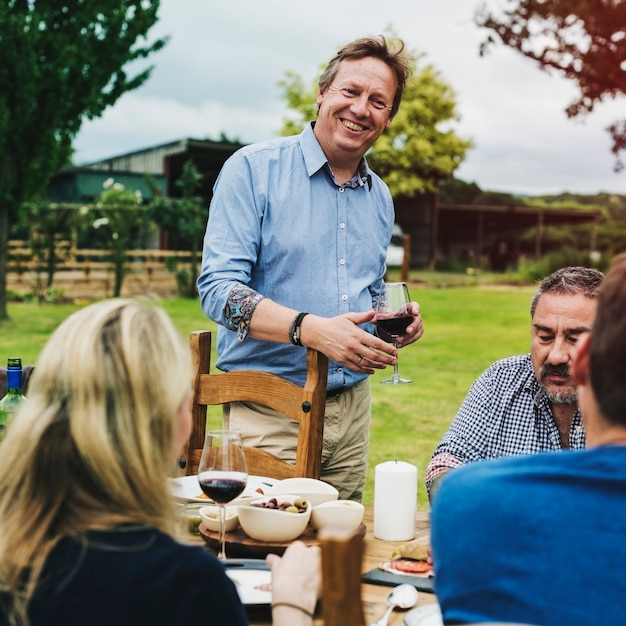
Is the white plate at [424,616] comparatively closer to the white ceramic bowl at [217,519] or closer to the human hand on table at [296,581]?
the human hand on table at [296,581]

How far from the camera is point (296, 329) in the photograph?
9.54 ft

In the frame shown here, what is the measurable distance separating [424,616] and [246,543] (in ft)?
1.74

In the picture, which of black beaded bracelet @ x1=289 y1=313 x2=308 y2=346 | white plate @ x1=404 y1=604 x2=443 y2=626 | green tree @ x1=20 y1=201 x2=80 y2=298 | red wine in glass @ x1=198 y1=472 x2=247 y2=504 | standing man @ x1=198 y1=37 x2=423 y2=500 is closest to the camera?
white plate @ x1=404 y1=604 x2=443 y2=626

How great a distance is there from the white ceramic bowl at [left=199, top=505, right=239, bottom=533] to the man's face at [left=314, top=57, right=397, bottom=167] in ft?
5.35

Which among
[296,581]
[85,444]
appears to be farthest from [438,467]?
[85,444]

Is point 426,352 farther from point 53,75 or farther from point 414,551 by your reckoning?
point 414,551

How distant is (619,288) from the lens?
1.36m

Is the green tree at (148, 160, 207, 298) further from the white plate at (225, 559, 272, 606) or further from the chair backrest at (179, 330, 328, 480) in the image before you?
the white plate at (225, 559, 272, 606)

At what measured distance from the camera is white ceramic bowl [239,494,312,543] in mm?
2166

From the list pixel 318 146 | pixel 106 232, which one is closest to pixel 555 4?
pixel 106 232

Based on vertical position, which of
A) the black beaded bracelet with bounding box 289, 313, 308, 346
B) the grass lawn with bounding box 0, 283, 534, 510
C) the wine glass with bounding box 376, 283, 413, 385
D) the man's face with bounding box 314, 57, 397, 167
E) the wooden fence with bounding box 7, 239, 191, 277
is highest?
the man's face with bounding box 314, 57, 397, 167

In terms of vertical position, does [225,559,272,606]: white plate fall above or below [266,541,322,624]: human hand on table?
below

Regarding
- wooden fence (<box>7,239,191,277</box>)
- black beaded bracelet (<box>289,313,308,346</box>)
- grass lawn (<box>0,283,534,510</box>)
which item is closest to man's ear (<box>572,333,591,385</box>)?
black beaded bracelet (<box>289,313,308,346</box>)

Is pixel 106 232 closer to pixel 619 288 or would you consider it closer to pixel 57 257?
pixel 57 257
